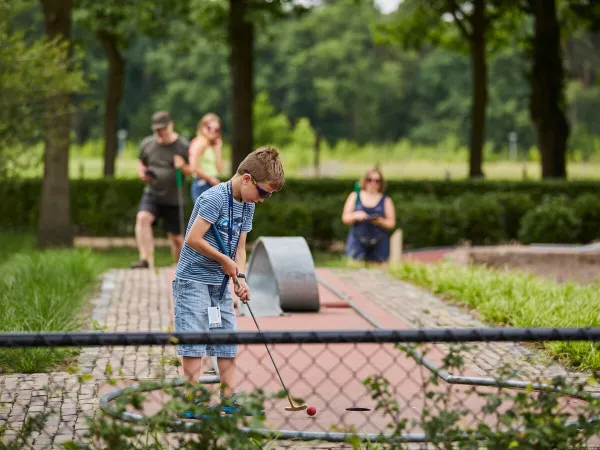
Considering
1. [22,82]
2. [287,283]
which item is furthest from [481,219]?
[287,283]

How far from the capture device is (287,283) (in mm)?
9523

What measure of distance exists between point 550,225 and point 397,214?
2.40 m

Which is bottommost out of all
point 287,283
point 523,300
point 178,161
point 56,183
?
point 523,300

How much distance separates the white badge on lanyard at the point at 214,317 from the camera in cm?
563

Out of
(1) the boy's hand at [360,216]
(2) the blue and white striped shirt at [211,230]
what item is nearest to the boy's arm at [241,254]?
(2) the blue and white striped shirt at [211,230]

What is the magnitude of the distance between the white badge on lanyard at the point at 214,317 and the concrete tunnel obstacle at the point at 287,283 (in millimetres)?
3644

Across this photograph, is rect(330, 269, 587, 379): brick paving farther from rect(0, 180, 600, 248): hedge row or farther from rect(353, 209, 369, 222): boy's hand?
rect(0, 180, 600, 248): hedge row

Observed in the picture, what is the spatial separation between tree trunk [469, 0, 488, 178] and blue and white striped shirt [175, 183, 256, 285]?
22.2 meters

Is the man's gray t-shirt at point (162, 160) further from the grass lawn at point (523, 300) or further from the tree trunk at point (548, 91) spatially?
the tree trunk at point (548, 91)

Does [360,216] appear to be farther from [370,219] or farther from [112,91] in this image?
[112,91]

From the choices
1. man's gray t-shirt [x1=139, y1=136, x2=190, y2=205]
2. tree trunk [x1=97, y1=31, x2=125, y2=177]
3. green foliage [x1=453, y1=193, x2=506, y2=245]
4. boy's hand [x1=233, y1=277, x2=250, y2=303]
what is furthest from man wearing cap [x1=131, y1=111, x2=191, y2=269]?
tree trunk [x1=97, y1=31, x2=125, y2=177]

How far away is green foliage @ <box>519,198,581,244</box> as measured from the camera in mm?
17062

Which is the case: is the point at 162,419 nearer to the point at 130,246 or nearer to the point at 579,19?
the point at 130,246


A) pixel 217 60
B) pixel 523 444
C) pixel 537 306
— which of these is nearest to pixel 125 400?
pixel 523 444
